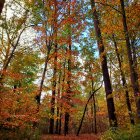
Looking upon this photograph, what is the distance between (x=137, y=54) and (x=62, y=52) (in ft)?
39.9

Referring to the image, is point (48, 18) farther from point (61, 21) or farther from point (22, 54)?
point (22, 54)

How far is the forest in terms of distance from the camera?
12609 mm

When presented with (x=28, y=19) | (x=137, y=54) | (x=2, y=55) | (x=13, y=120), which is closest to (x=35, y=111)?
(x=13, y=120)

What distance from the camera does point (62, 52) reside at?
26625 millimetres

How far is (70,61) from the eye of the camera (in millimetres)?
27391

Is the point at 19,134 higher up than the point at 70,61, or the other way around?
the point at 70,61

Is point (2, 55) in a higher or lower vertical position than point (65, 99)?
higher

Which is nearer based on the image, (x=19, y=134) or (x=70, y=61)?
(x=19, y=134)

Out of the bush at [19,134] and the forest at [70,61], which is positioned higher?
the forest at [70,61]

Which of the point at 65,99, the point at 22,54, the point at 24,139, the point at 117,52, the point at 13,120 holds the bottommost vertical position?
the point at 24,139

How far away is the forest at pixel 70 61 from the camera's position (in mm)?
12609

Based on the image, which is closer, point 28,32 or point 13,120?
point 13,120

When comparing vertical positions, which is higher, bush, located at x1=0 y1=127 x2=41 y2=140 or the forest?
the forest

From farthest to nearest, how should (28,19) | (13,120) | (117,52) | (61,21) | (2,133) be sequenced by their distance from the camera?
1. (28,19)
2. (61,21)
3. (117,52)
4. (13,120)
5. (2,133)
